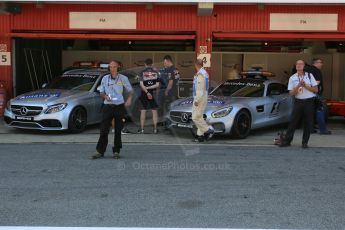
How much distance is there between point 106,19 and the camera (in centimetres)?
1458

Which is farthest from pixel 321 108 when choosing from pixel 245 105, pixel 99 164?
pixel 99 164

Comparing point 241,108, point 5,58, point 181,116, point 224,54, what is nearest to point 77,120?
point 181,116

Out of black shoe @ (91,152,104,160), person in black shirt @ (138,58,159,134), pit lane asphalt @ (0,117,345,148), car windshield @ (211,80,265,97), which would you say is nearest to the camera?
black shoe @ (91,152,104,160)

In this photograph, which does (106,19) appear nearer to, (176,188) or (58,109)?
(58,109)

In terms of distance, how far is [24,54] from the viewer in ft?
55.2

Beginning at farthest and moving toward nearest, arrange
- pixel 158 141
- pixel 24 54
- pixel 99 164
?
pixel 24 54
pixel 158 141
pixel 99 164

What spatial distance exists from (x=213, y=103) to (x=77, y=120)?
3.07 m

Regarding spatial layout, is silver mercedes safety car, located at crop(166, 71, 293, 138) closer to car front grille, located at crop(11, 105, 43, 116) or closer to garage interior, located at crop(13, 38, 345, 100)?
car front grille, located at crop(11, 105, 43, 116)

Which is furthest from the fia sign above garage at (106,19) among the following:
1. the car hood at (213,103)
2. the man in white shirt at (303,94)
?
the man in white shirt at (303,94)

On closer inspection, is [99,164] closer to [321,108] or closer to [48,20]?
[321,108]

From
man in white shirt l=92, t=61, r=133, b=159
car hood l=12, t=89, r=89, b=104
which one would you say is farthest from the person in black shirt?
man in white shirt l=92, t=61, r=133, b=159

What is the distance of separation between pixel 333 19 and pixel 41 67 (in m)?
10.2

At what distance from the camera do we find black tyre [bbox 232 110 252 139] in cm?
1078

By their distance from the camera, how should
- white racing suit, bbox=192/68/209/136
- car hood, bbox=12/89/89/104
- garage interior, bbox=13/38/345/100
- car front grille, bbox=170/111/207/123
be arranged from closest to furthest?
1. white racing suit, bbox=192/68/209/136
2. car front grille, bbox=170/111/207/123
3. car hood, bbox=12/89/89/104
4. garage interior, bbox=13/38/345/100
